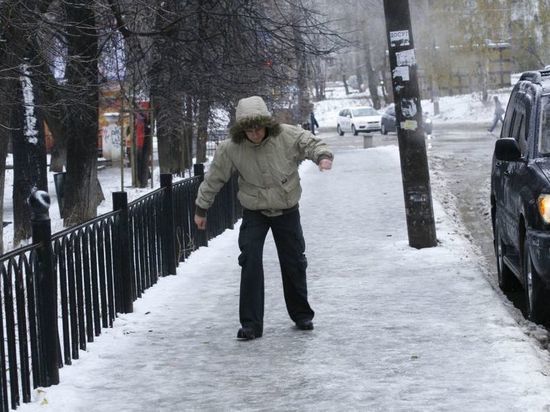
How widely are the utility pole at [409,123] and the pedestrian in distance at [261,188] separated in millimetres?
4465

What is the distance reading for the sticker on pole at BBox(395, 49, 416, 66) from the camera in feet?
40.8

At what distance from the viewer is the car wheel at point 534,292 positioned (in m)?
8.29

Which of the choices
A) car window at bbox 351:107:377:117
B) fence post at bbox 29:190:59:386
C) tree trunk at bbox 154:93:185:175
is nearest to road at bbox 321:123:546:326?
fence post at bbox 29:190:59:386

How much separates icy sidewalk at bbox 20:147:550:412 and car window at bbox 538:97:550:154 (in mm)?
1278

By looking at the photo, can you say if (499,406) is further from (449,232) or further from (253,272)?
(449,232)

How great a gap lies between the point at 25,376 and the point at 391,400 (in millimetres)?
2044

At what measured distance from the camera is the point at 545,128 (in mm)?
9258

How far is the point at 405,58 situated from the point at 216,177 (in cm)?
479

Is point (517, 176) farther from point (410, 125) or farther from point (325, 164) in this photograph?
point (410, 125)

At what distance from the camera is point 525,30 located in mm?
67688

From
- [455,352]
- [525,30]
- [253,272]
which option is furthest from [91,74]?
[525,30]

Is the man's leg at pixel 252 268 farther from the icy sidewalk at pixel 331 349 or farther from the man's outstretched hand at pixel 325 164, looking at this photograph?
the man's outstretched hand at pixel 325 164

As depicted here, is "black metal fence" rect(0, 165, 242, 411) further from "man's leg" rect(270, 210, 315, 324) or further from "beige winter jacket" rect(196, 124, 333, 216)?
"man's leg" rect(270, 210, 315, 324)

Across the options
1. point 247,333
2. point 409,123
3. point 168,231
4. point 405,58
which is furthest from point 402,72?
point 247,333
